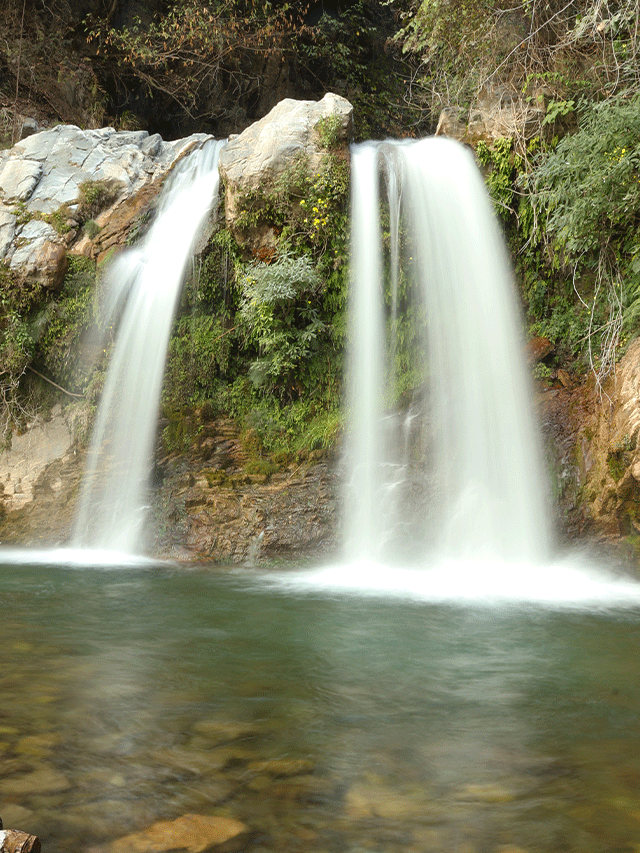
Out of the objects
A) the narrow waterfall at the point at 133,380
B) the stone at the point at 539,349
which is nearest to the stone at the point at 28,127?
the narrow waterfall at the point at 133,380

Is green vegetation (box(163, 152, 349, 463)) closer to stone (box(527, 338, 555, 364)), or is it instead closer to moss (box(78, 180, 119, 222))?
stone (box(527, 338, 555, 364))

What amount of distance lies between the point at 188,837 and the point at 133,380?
25.1 feet

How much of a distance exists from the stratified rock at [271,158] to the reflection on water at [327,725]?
570 centimetres

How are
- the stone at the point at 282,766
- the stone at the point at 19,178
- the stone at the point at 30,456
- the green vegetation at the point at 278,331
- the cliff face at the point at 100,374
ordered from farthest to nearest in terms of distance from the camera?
the stone at the point at 19,178, the stone at the point at 30,456, the green vegetation at the point at 278,331, the cliff face at the point at 100,374, the stone at the point at 282,766

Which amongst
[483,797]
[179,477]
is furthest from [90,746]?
[179,477]

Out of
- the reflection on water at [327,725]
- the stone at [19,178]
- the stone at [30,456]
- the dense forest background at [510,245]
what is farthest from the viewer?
the stone at [19,178]

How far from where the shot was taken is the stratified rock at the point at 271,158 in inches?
363

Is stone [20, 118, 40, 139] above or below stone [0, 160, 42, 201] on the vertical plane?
above

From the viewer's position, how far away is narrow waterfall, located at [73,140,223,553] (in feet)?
29.4

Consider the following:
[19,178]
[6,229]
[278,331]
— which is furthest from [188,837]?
[19,178]

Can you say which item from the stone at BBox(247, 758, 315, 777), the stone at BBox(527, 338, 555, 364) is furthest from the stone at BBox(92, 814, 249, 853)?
the stone at BBox(527, 338, 555, 364)

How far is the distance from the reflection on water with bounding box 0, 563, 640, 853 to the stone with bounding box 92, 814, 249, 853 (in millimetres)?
47

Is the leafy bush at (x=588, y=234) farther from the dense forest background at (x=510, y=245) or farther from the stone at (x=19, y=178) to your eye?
the stone at (x=19, y=178)

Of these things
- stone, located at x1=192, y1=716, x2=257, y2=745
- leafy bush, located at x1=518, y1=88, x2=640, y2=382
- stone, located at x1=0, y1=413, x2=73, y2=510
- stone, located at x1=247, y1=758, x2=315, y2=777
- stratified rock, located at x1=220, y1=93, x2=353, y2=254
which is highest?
stratified rock, located at x1=220, y1=93, x2=353, y2=254
